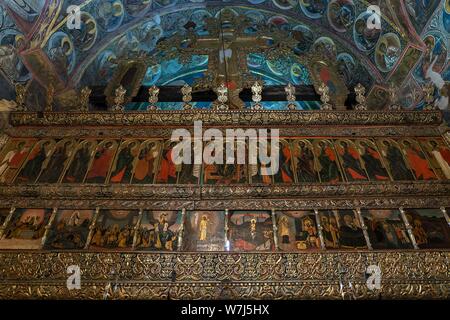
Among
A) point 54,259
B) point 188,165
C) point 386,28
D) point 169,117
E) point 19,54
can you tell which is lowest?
point 54,259

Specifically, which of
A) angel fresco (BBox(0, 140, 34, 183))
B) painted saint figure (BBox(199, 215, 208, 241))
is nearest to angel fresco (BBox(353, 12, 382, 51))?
painted saint figure (BBox(199, 215, 208, 241))

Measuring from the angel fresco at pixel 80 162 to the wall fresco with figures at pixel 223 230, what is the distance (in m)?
0.54

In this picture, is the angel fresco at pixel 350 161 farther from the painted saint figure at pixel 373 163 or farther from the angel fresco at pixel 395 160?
the angel fresco at pixel 395 160

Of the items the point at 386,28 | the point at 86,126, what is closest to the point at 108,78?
the point at 86,126

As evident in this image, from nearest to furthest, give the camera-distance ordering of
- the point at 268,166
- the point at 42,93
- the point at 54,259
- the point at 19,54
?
the point at 54,259
the point at 268,166
the point at 19,54
the point at 42,93

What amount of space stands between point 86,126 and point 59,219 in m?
1.86

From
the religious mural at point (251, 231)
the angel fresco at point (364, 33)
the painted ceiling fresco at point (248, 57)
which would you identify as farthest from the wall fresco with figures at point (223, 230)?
the angel fresco at point (364, 33)

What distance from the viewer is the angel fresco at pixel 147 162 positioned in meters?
5.80

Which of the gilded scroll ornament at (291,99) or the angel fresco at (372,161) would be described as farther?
the gilded scroll ornament at (291,99)

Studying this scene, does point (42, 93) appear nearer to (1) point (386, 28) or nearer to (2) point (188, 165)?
(2) point (188, 165)

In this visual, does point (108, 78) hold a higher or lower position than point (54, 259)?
higher

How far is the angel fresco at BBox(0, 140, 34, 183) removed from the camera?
589 cm

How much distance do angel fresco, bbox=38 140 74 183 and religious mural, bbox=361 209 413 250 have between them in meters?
4.22

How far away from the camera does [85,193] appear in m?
5.56
